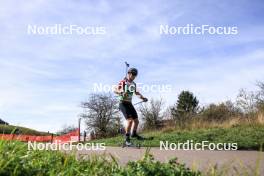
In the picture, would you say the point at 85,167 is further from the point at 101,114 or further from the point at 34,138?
the point at 101,114

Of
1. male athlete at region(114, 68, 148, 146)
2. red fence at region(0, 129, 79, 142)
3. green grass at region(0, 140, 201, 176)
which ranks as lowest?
green grass at region(0, 140, 201, 176)

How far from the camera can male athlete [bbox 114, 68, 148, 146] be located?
1138cm

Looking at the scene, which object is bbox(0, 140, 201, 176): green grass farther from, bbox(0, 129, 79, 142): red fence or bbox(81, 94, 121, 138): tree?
bbox(81, 94, 121, 138): tree

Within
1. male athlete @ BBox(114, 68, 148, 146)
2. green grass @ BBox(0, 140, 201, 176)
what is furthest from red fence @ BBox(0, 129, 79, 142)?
male athlete @ BBox(114, 68, 148, 146)

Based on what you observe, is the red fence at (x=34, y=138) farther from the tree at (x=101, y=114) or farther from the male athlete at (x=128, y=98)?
the tree at (x=101, y=114)

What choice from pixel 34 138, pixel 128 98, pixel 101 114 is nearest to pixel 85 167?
pixel 34 138

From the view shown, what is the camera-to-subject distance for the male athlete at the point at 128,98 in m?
11.4

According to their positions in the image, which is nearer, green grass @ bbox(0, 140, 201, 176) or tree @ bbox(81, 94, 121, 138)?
green grass @ bbox(0, 140, 201, 176)

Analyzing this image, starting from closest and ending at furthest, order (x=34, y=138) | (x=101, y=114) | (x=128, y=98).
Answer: (x=34, y=138) → (x=128, y=98) → (x=101, y=114)

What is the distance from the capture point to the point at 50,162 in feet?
20.2

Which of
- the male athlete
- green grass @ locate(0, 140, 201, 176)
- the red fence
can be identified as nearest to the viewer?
green grass @ locate(0, 140, 201, 176)

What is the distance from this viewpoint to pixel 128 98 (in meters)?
11.6

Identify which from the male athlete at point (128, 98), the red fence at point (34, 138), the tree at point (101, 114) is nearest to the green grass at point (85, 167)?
the red fence at point (34, 138)

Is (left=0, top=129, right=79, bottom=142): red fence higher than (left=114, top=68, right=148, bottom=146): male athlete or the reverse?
the reverse
